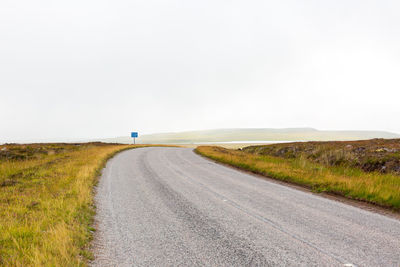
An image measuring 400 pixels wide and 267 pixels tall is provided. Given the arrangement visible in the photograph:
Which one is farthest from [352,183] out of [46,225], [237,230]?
[46,225]

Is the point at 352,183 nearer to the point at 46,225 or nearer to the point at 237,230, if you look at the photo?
the point at 237,230

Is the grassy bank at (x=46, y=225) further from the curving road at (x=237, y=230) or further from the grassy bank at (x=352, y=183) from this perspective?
the grassy bank at (x=352, y=183)

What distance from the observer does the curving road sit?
3986 millimetres

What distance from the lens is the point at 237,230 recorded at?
5129 mm

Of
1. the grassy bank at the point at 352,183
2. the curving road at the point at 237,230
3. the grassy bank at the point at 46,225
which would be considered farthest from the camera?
the grassy bank at the point at 352,183

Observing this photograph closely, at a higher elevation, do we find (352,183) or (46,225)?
(46,225)

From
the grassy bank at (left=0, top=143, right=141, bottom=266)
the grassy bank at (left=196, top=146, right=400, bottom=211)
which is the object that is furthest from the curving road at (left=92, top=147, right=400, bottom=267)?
the grassy bank at (left=196, top=146, right=400, bottom=211)

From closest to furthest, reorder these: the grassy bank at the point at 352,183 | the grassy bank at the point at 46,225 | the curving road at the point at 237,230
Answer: the grassy bank at the point at 46,225 → the curving road at the point at 237,230 → the grassy bank at the point at 352,183

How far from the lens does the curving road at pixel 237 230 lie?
399cm

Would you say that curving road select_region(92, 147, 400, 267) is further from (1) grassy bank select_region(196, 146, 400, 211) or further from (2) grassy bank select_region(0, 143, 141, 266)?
(1) grassy bank select_region(196, 146, 400, 211)

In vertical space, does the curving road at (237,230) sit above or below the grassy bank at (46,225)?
below

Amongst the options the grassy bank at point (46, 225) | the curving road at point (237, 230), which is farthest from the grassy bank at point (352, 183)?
the grassy bank at point (46, 225)

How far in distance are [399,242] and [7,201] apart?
10.6 metres

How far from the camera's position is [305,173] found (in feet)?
37.3
